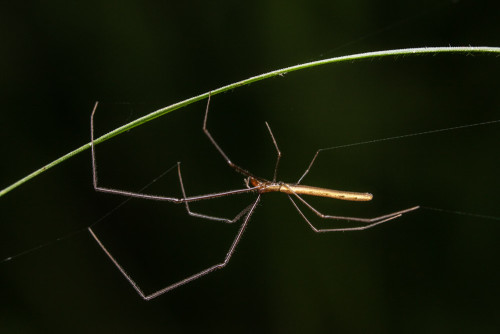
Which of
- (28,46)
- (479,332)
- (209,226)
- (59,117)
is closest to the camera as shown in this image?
(28,46)

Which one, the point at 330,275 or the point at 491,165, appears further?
the point at 330,275

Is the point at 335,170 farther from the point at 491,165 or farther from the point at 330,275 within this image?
the point at 491,165

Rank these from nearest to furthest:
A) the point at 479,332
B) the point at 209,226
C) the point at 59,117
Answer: the point at 59,117, the point at 479,332, the point at 209,226

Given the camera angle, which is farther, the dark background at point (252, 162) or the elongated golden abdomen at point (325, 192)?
the dark background at point (252, 162)

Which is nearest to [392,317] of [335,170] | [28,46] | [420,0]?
[335,170]

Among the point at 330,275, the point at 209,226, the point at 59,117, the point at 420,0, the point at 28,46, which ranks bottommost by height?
the point at 330,275

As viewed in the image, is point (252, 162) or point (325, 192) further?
point (252, 162)

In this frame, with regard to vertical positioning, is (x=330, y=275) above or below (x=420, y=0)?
below

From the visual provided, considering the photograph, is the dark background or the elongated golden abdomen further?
the dark background
